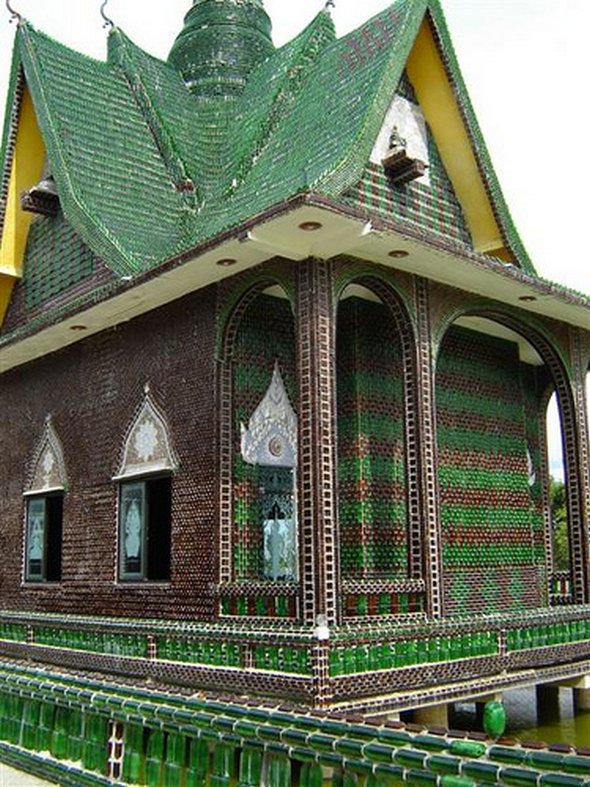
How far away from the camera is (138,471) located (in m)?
12.1

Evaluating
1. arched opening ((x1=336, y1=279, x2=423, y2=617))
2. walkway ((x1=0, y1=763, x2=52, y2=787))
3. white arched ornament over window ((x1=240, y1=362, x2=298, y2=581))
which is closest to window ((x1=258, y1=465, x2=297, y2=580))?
white arched ornament over window ((x1=240, y1=362, x2=298, y2=581))

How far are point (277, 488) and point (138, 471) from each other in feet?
5.97

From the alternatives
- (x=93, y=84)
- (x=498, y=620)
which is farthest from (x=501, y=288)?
(x=93, y=84)

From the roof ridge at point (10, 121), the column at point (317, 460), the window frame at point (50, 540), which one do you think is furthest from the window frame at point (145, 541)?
the roof ridge at point (10, 121)

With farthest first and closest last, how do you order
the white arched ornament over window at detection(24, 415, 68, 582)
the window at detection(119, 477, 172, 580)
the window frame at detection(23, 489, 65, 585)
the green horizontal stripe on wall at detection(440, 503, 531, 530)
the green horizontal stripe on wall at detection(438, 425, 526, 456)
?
the window frame at detection(23, 489, 65, 585) → the white arched ornament over window at detection(24, 415, 68, 582) → the green horizontal stripe on wall at detection(438, 425, 526, 456) → the green horizontal stripe on wall at detection(440, 503, 531, 530) → the window at detection(119, 477, 172, 580)

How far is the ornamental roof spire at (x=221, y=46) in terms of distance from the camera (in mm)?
15938

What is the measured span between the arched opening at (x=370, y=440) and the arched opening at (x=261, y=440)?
0.69m

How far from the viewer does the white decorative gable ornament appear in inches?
452

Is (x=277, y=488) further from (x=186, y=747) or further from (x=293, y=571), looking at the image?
(x=186, y=747)

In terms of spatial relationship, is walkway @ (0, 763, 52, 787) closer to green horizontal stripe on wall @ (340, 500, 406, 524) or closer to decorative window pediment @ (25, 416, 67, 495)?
green horizontal stripe on wall @ (340, 500, 406, 524)

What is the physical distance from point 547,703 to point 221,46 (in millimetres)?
11487

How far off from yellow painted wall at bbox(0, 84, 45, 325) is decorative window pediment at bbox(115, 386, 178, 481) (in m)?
4.39

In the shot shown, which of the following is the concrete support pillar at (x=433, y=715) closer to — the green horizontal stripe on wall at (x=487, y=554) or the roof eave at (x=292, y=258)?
the green horizontal stripe on wall at (x=487, y=554)

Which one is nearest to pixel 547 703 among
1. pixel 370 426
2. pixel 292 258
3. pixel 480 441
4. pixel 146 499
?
pixel 480 441
